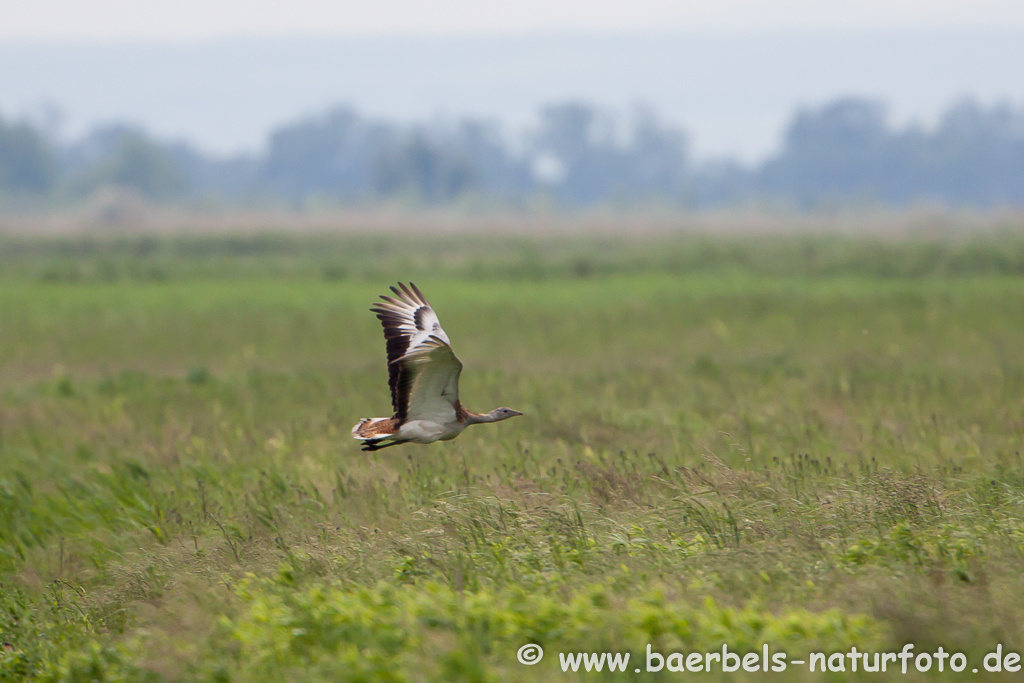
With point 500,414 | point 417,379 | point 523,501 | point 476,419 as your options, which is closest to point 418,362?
point 417,379

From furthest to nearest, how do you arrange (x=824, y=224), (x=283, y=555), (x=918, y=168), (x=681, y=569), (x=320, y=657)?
(x=918, y=168) < (x=824, y=224) < (x=283, y=555) < (x=681, y=569) < (x=320, y=657)

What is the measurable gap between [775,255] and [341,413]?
3073 cm

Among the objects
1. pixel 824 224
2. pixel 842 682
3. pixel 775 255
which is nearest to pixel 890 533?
pixel 842 682

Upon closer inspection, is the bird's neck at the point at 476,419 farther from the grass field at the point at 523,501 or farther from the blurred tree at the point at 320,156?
the blurred tree at the point at 320,156

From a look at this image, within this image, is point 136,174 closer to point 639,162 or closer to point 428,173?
point 428,173

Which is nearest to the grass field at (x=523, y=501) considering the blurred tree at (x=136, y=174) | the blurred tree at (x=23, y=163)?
the blurred tree at (x=136, y=174)

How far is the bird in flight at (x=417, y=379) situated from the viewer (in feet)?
26.1

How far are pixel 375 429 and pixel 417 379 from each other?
804 mm

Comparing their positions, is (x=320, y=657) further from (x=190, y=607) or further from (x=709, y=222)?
(x=709, y=222)

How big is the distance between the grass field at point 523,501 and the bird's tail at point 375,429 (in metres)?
0.68

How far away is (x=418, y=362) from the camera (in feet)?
26.2

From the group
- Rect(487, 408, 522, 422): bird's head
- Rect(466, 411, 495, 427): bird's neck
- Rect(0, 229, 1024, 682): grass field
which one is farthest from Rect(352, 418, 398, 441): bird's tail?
Rect(487, 408, 522, 422): bird's head

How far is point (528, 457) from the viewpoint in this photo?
10.5 metres

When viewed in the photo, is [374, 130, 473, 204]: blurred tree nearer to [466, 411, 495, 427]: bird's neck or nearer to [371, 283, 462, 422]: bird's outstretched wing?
[466, 411, 495, 427]: bird's neck
